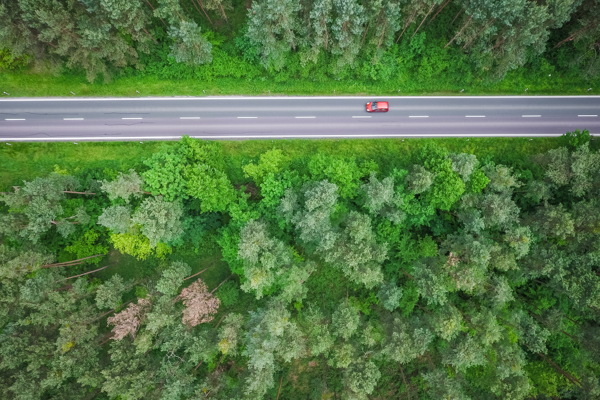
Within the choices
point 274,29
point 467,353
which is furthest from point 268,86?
point 467,353

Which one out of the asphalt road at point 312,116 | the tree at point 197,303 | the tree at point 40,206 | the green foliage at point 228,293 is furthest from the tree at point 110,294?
the asphalt road at point 312,116

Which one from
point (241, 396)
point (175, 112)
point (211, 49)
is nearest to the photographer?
point (241, 396)

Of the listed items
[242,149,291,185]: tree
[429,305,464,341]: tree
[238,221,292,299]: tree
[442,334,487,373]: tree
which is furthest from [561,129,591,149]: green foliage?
[238,221,292,299]: tree

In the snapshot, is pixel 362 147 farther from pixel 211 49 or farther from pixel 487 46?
pixel 211 49

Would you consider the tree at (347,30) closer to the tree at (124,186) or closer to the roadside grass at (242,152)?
the roadside grass at (242,152)

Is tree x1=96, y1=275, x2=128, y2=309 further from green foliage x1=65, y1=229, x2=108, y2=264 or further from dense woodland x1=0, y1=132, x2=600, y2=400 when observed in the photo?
green foliage x1=65, y1=229, x2=108, y2=264

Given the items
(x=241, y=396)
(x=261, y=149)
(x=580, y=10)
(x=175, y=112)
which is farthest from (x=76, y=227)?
(x=580, y=10)
